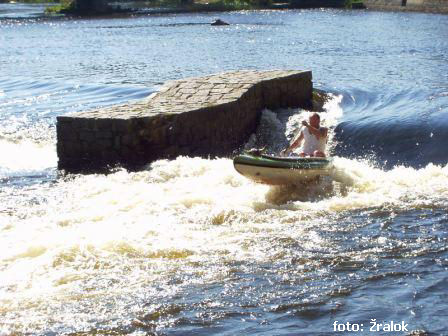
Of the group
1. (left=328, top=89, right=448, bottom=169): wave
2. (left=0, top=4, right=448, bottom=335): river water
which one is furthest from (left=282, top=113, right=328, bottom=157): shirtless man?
(left=328, top=89, right=448, bottom=169): wave

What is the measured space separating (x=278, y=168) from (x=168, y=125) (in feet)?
9.66

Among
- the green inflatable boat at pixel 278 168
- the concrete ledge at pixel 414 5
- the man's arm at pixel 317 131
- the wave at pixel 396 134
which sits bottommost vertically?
the concrete ledge at pixel 414 5

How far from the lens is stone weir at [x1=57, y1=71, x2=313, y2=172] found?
1575 cm

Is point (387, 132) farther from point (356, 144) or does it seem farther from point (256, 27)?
point (256, 27)

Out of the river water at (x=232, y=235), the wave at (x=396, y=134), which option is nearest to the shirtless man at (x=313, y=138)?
the river water at (x=232, y=235)

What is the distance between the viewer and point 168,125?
16156 mm

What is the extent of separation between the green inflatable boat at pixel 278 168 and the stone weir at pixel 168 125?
2.50m

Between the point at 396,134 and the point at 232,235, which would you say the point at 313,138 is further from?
the point at 232,235

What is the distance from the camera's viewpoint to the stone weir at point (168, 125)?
1575cm

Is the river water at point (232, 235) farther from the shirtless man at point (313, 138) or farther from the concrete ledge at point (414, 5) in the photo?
the concrete ledge at point (414, 5)

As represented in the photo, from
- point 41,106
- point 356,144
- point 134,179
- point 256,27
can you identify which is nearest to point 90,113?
point 134,179

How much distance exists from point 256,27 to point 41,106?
41.0 m

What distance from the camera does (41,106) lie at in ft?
77.9

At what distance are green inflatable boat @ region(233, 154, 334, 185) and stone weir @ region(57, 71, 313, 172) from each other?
8.20ft
